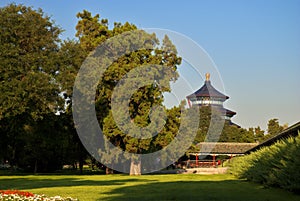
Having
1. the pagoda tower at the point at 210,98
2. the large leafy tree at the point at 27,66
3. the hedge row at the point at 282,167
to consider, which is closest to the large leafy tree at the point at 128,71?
the large leafy tree at the point at 27,66

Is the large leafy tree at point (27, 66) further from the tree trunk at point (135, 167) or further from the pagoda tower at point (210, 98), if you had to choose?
the pagoda tower at point (210, 98)

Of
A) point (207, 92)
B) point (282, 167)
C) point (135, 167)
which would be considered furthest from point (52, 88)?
point (207, 92)

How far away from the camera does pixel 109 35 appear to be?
4538 cm

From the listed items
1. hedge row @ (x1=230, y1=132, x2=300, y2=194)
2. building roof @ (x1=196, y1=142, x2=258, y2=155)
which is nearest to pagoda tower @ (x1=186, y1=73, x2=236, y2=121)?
building roof @ (x1=196, y1=142, x2=258, y2=155)

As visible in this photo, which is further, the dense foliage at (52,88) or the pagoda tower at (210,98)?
the pagoda tower at (210,98)

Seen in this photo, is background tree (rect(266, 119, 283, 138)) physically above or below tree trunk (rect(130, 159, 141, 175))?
above

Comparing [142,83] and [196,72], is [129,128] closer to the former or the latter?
[142,83]

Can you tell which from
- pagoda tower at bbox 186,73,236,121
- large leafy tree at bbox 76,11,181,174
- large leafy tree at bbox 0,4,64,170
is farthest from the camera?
pagoda tower at bbox 186,73,236,121

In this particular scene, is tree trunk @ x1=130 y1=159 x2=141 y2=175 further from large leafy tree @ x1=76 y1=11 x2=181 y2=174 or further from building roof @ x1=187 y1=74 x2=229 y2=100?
building roof @ x1=187 y1=74 x2=229 y2=100

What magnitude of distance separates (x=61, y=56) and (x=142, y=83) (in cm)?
849

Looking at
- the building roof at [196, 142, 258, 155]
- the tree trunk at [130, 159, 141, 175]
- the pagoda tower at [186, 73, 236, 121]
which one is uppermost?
the pagoda tower at [186, 73, 236, 121]

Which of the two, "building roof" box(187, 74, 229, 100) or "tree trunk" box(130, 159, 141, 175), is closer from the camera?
"tree trunk" box(130, 159, 141, 175)

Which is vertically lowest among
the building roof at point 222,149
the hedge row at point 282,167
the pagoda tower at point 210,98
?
the hedge row at point 282,167

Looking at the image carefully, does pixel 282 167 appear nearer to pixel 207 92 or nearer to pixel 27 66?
pixel 27 66
